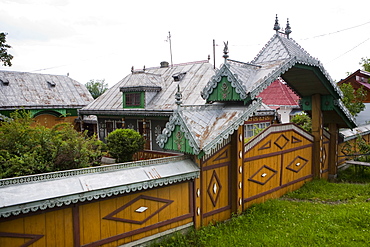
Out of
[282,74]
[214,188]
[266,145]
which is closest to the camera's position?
[214,188]

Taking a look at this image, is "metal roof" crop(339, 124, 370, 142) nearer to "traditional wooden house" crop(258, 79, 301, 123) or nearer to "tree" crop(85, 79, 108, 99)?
"traditional wooden house" crop(258, 79, 301, 123)

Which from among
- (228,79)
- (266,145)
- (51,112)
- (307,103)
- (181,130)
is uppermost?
(228,79)

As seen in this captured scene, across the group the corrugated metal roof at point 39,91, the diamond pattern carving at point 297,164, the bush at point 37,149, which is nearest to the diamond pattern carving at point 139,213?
the bush at point 37,149

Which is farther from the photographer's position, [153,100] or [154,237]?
[153,100]

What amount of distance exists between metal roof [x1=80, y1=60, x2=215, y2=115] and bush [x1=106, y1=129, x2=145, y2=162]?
9.39 feet

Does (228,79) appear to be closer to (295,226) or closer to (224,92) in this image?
(224,92)

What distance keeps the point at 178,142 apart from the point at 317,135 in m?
6.86

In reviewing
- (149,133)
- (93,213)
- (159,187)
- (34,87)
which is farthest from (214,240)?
(34,87)

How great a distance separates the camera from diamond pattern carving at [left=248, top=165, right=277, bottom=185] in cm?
828

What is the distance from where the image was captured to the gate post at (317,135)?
36.0 feet

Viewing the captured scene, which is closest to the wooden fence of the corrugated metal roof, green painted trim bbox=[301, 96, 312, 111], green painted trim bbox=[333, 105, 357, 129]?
green painted trim bbox=[301, 96, 312, 111]

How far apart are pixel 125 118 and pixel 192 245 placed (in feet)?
44.7

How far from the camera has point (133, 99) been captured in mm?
17812

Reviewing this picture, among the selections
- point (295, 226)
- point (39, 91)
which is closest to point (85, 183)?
point (295, 226)
